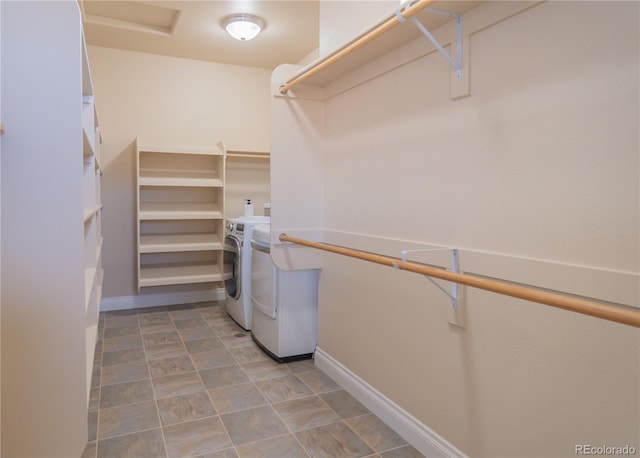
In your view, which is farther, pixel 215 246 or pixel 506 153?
pixel 215 246

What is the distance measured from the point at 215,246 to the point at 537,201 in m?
3.37

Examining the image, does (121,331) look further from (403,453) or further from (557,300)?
(557,300)

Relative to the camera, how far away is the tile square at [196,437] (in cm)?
191

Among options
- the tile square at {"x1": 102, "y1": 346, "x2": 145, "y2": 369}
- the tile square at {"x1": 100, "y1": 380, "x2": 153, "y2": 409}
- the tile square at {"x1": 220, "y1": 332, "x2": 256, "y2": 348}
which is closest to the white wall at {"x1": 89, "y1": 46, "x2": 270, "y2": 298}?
the tile square at {"x1": 102, "y1": 346, "x2": 145, "y2": 369}

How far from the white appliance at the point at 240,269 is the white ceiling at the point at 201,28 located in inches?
64.6

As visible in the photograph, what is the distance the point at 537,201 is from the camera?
4.45 ft

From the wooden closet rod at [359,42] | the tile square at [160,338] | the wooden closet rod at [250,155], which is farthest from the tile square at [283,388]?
the wooden closet rod at [250,155]

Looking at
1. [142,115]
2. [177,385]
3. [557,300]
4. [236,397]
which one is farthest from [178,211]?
[557,300]

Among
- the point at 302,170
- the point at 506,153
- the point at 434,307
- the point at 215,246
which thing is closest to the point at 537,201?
the point at 506,153

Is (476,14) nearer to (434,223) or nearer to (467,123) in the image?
(467,123)

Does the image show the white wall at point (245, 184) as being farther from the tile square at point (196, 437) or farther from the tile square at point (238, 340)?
the tile square at point (196, 437)

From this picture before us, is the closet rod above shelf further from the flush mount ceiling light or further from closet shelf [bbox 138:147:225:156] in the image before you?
the flush mount ceiling light

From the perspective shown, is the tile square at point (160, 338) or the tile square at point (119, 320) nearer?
the tile square at point (160, 338)

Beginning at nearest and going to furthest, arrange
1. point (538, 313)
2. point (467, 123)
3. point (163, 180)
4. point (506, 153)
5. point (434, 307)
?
point (538, 313)
point (506, 153)
point (467, 123)
point (434, 307)
point (163, 180)
